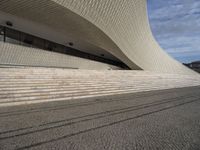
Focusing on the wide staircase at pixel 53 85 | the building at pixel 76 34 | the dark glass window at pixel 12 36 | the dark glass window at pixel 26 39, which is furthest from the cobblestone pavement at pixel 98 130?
the dark glass window at pixel 26 39

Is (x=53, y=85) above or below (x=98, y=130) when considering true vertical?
above

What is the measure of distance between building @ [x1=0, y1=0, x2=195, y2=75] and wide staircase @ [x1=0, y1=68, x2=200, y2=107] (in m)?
2.57

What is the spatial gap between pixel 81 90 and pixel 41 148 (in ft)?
18.1

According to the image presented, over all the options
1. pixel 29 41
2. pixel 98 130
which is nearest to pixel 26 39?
pixel 29 41

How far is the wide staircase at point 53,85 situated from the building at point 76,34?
257 centimetres

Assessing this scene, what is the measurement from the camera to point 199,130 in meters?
3.62

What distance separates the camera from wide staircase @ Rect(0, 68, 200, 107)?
6.26 meters

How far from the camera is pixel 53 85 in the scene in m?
7.61

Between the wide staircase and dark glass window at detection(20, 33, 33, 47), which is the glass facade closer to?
dark glass window at detection(20, 33, 33, 47)

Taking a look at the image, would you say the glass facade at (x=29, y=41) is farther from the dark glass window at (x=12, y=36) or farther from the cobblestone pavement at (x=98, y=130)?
the cobblestone pavement at (x=98, y=130)

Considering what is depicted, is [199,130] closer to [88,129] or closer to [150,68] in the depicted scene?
[88,129]

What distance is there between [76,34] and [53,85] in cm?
820

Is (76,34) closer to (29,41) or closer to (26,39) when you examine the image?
(29,41)

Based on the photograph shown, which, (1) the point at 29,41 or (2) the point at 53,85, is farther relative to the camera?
(1) the point at 29,41
